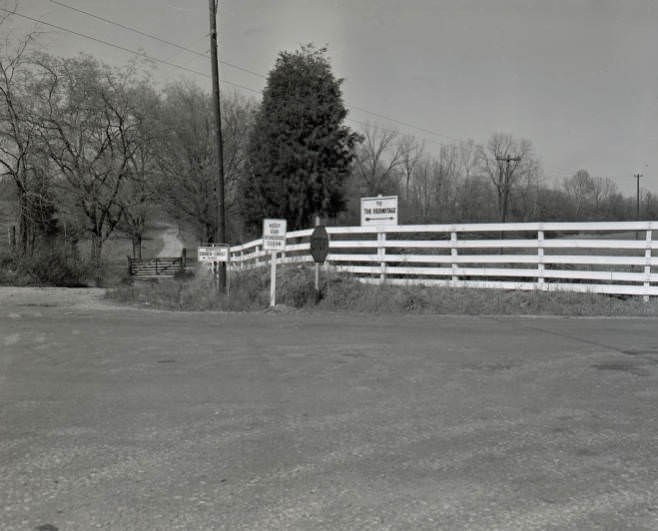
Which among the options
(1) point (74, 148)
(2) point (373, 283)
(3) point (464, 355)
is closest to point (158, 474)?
(3) point (464, 355)

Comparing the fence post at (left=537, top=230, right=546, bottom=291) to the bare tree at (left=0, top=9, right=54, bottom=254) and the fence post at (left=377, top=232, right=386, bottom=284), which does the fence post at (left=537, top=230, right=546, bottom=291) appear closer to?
the fence post at (left=377, top=232, right=386, bottom=284)

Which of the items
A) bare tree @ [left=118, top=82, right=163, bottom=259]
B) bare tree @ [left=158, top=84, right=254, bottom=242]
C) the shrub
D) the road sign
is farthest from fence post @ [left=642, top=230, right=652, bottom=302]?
bare tree @ [left=158, top=84, right=254, bottom=242]

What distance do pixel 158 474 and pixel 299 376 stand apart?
9.85 feet

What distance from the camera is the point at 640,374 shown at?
7.03m

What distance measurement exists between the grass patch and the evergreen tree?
19109 millimetres

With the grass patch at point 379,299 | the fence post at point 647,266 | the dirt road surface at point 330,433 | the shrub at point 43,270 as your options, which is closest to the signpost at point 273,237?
the grass patch at point 379,299

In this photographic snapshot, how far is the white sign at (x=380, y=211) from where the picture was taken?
58.6 ft

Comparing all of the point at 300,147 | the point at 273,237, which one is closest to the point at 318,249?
the point at 273,237

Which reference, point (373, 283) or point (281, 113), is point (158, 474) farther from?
point (281, 113)

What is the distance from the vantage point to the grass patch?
45.1 ft

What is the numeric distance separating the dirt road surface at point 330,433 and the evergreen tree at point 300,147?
2805 centimetres

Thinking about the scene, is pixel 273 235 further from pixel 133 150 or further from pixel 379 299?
pixel 133 150

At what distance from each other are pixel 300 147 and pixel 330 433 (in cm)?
3299

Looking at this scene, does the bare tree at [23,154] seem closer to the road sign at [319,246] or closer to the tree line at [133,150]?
the tree line at [133,150]
